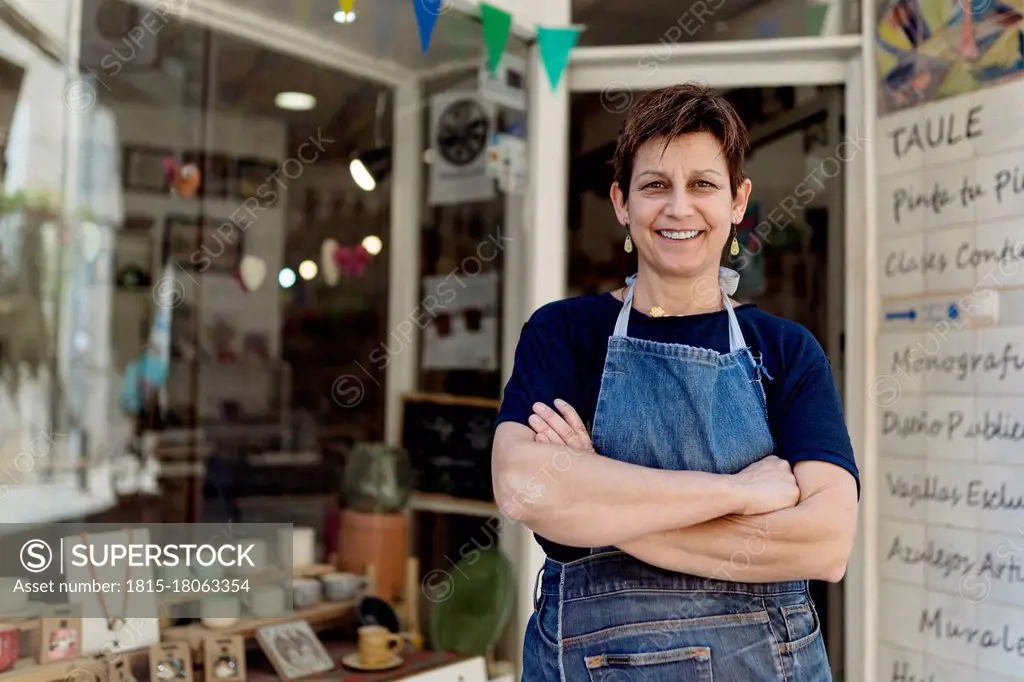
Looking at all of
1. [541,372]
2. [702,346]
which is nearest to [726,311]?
[702,346]

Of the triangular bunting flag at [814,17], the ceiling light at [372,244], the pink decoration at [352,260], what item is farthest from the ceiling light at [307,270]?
the triangular bunting flag at [814,17]

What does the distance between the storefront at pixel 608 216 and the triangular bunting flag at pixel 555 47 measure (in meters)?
0.06

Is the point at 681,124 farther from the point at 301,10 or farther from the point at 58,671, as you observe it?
the point at 301,10

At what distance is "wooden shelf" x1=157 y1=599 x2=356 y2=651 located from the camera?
2180 mm

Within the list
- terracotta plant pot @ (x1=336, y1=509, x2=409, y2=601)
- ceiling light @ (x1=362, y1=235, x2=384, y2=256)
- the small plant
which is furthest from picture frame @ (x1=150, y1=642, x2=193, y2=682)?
ceiling light @ (x1=362, y1=235, x2=384, y2=256)

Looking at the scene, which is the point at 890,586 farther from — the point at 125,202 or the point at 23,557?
the point at 125,202

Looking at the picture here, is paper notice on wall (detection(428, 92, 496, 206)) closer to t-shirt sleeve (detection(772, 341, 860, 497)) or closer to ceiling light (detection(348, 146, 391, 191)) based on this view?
ceiling light (detection(348, 146, 391, 191))

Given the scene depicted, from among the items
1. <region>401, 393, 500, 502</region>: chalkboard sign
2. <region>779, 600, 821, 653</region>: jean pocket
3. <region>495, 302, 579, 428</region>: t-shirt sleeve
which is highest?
<region>495, 302, 579, 428</region>: t-shirt sleeve

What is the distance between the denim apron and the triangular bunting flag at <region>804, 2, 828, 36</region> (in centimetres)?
161

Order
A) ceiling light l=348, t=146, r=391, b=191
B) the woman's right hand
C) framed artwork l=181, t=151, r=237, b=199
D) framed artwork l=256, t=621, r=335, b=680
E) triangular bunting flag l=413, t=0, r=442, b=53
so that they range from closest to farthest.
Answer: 1. the woman's right hand
2. framed artwork l=256, t=621, r=335, b=680
3. triangular bunting flag l=413, t=0, r=442, b=53
4. ceiling light l=348, t=146, r=391, b=191
5. framed artwork l=181, t=151, r=237, b=199

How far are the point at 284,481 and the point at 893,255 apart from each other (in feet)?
7.45

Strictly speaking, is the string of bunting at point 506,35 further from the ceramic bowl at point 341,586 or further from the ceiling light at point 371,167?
the ceramic bowl at point 341,586

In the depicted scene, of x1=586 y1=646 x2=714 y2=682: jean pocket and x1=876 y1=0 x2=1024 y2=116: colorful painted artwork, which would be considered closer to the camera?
x1=586 y1=646 x2=714 y2=682: jean pocket

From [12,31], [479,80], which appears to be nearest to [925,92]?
[479,80]
